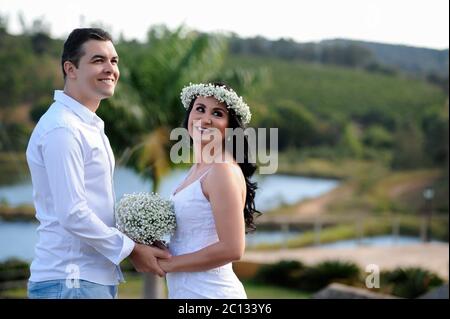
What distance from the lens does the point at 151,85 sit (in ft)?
35.1

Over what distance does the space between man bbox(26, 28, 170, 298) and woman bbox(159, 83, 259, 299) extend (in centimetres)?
11

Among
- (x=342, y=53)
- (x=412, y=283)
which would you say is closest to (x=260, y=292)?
(x=412, y=283)

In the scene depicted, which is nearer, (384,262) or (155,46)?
(155,46)

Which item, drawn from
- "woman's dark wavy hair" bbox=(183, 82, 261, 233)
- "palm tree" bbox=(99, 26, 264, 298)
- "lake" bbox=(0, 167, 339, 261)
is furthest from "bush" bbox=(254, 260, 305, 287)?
"woman's dark wavy hair" bbox=(183, 82, 261, 233)

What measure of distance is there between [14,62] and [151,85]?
69.7ft

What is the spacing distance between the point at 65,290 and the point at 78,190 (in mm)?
340

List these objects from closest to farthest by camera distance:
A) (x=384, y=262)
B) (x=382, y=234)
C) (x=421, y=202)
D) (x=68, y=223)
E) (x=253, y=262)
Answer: (x=68, y=223) → (x=253, y=262) → (x=384, y=262) → (x=382, y=234) → (x=421, y=202)

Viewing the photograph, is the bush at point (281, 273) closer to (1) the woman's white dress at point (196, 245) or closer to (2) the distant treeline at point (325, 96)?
(2) the distant treeline at point (325, 96)

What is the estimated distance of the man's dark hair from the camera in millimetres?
2656

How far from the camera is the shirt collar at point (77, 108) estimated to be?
2.63 meters

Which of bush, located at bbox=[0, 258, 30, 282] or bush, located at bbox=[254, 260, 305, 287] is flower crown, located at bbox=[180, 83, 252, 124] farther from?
bush, located at bbox=[0, 258, 30, 282]
